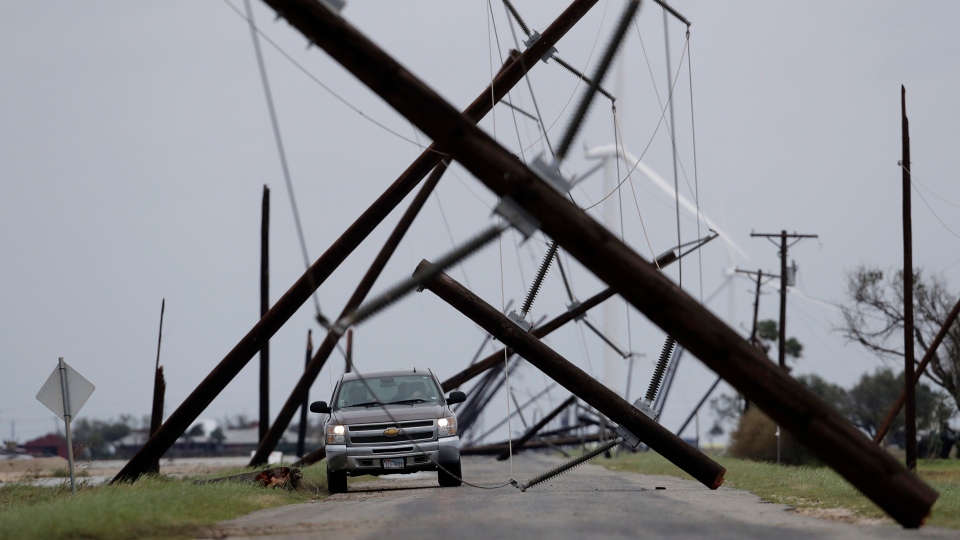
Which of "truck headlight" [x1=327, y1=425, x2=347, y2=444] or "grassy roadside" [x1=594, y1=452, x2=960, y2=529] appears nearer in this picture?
"grassy roadside" [x1=594, y1=452, x2=960, y2=529]

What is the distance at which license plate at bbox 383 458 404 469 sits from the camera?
768 inches

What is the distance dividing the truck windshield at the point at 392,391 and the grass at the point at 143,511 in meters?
2.16

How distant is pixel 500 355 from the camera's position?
95.5 feet

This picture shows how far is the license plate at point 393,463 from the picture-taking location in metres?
19.5

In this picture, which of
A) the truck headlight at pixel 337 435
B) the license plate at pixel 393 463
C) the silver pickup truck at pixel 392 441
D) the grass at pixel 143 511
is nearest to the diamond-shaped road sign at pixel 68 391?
the grass at pixel 143 511

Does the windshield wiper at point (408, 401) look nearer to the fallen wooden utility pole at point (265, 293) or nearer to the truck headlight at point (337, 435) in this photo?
the truck headlight at point (337, 435)

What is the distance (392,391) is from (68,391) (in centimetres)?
505

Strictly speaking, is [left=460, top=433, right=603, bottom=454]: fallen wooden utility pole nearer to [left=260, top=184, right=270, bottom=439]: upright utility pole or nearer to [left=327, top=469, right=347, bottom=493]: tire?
[left=260, top=184, right=270, bottom=439]: upright utility pole

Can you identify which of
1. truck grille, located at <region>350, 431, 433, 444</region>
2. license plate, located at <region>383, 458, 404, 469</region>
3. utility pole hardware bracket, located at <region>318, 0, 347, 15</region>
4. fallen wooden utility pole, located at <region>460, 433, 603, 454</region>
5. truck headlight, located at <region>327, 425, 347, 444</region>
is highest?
utility pole hardware bracket, located at <region>318, 0, 347, 15</region>

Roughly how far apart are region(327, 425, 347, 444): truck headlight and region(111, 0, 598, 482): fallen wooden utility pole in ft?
5.58

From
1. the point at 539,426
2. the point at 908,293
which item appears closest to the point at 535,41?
the point at 908,293

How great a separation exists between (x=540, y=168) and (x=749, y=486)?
9.77 meters

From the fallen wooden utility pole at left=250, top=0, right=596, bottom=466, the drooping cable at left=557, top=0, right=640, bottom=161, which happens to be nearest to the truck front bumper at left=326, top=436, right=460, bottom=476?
the fallen wooden utility pole at left=250, top=0, right=596, bottom=466

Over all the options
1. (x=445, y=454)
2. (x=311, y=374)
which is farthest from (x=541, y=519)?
(x=311, y=374)
